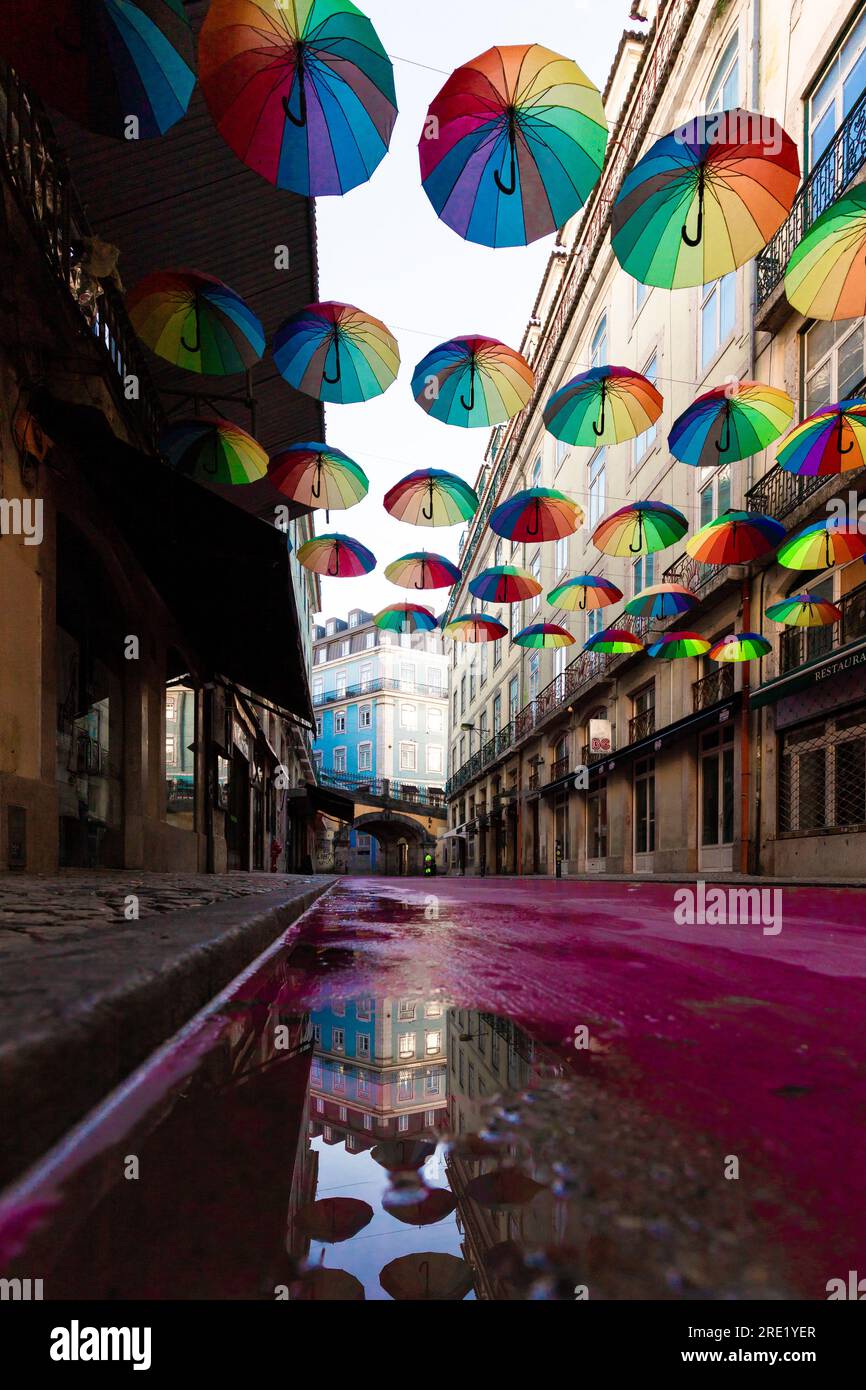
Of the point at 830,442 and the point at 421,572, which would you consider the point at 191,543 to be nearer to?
the point at 421,572

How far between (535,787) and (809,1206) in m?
25.6

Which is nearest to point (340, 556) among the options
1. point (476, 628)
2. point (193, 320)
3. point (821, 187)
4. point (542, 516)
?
point (542, 516)

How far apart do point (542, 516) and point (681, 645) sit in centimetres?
436

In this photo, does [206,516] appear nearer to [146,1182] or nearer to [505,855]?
[146,1182]

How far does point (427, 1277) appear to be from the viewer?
2.20 ft

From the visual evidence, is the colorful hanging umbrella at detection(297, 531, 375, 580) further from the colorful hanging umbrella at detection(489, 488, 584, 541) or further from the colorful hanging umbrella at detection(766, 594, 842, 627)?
the colorful hanging umbrella at detection(766, 594, 842, 627)

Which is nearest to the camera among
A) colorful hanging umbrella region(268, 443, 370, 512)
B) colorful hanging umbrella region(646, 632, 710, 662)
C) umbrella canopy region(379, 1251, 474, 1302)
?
umbrella canopy region(379, 1251, 474, 1302)

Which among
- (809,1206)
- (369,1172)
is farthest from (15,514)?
(809,1206)

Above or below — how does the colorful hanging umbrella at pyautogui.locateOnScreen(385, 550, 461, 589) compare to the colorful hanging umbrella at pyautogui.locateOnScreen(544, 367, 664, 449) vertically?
below

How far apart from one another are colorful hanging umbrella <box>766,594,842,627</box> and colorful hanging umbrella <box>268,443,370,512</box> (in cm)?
652

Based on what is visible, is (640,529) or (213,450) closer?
(213,450)

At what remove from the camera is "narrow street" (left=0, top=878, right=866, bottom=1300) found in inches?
25.6

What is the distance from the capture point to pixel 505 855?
30.6 meters

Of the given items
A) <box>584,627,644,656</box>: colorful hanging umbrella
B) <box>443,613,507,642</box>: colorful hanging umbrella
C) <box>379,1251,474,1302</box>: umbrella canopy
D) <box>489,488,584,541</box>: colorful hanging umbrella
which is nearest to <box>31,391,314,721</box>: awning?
<box>489,488,584,541</box>: colorful hanging umbrella
